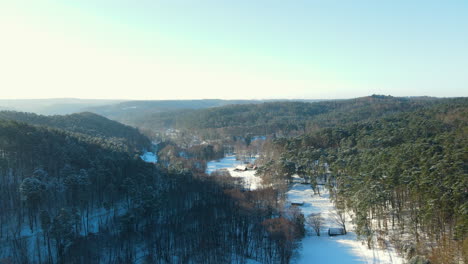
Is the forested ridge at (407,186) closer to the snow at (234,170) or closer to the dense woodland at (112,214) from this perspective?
the snow at (234,170)

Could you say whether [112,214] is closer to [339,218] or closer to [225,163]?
[339,218]

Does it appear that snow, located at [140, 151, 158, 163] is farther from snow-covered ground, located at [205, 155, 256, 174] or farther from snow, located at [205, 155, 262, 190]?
→ snow-covered ground, located at [205, 155, 256, 174]

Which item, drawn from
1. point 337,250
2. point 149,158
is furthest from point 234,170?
point 337,250

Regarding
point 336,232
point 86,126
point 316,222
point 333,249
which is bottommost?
point 333,249

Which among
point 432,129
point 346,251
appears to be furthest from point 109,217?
point 432,129

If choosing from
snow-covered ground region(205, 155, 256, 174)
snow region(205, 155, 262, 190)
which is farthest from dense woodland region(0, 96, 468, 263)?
snow-covered ground region(205, 155, 256, 174)
